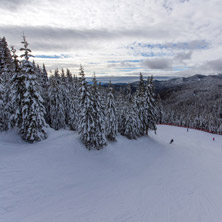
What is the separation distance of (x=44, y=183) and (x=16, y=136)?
9564 millimetres

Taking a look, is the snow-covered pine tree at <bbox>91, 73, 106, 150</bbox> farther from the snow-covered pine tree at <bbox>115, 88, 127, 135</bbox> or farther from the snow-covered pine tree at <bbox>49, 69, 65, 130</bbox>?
the snow-covered pine tree at <bbox>49, 69, 65, 130</bbox>

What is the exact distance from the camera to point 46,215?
7.71m

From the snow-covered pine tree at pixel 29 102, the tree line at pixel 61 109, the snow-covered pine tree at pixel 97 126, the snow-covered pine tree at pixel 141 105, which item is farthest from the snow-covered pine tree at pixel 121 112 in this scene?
the snow-covered pine tree at pixel 29 102

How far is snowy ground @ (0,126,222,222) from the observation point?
8406 mm

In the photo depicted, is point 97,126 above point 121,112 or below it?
below

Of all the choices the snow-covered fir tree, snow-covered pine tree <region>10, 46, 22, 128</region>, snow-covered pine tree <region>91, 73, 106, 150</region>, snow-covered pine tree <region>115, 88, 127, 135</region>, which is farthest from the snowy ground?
snow-covered pine tree <region>115, 88, 127, 135</region>

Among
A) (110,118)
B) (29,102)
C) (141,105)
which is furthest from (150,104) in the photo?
(29,102)

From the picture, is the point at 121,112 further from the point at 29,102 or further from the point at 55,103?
the point at 29,102

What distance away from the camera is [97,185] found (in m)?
12.4

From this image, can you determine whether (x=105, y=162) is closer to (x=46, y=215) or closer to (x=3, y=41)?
(x=46, y=215)

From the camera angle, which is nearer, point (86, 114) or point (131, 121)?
point (86, 114)

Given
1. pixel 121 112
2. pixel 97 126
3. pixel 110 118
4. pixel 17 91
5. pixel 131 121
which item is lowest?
pixel 131 121

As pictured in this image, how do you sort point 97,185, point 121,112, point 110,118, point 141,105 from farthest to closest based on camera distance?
point 141,105
point 121,112
point 110,118
point 97,185

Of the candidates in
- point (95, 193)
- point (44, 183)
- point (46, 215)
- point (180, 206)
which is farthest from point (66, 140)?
point (180, 206)
